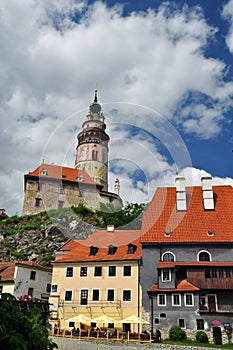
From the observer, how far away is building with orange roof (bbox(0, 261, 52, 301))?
3614 cm

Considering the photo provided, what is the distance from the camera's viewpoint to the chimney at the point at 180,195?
3647cm

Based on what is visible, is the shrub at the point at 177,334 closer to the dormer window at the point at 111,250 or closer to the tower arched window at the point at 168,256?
the tower arched window at the point at 168,256

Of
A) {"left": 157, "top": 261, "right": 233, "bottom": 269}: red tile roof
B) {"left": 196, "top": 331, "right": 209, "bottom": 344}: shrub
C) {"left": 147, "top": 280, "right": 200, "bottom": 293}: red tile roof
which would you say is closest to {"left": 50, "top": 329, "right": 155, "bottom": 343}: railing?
{"left": 196, "top": 331, "right": 209, "bottom": 344}: shrub

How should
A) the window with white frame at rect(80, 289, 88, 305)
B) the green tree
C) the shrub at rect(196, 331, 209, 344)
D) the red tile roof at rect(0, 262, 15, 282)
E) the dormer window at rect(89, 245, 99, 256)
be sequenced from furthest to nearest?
the red tile roof at rect(0, 262, 15, 282)
the dormer window at rect(89, 245, 99, 256)
the window with white frame at rect(80, 289, 88, 305)
the shrub at rect(196, 331, 209, 344)
the green tree

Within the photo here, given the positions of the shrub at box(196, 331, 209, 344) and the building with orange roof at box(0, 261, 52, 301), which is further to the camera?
the building with orange roof at box(0, 261, 52, 301)

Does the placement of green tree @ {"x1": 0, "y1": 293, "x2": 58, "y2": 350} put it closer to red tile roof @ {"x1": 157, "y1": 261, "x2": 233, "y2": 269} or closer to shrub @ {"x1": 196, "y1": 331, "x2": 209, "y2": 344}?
shrub @ {"x1": 196, "y1": 331, "x2": 209, "y2": 344}

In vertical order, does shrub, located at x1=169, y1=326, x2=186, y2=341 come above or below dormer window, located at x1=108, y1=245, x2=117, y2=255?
below

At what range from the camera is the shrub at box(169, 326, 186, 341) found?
27673mm

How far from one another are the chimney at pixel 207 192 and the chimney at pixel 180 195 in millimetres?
2118

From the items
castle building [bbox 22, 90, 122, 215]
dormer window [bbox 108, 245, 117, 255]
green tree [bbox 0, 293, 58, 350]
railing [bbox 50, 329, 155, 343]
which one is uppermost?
castle building [bbox 22, 90, 122, 215]

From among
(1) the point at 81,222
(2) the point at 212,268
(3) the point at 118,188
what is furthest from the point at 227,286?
(3) the point at 118,188

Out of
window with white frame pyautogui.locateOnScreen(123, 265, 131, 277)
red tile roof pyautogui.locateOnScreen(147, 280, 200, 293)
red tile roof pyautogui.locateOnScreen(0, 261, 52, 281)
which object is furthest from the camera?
red tile roof pyautogui.locateOnScreen(0, 261, 52, 281)

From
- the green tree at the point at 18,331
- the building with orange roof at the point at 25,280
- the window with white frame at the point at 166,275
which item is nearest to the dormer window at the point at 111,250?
the window with white frame at the point at 166,275

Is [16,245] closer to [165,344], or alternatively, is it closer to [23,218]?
[23,218]
